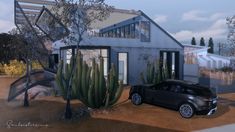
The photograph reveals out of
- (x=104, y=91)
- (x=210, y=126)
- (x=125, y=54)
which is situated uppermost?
(x=125, y=54)

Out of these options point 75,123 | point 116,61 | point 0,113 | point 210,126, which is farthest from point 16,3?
point 210,126

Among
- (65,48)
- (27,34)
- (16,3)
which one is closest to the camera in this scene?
(27,34)

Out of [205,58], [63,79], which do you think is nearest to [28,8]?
[63,79]

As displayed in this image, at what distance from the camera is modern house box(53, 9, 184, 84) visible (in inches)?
986

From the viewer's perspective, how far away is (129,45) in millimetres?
26469

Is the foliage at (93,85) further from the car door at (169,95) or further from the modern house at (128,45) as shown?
the modern house at (128,45)

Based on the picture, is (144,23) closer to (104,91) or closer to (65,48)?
(65,48)

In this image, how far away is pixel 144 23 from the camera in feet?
91.9

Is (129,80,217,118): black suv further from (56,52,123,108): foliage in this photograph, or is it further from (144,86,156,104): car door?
(56,52,123,108): foliage

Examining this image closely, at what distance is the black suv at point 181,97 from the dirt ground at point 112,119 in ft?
1.09

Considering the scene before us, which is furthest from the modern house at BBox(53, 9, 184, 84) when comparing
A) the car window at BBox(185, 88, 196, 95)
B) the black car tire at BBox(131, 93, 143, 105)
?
the car window at BBox(185, 88, 196, 95)

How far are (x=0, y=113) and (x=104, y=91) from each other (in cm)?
506

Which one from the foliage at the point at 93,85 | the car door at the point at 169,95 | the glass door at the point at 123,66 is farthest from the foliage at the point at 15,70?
the car door at the point at 169,95

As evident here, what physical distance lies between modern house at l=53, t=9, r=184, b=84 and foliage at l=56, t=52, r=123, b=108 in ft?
27.2
